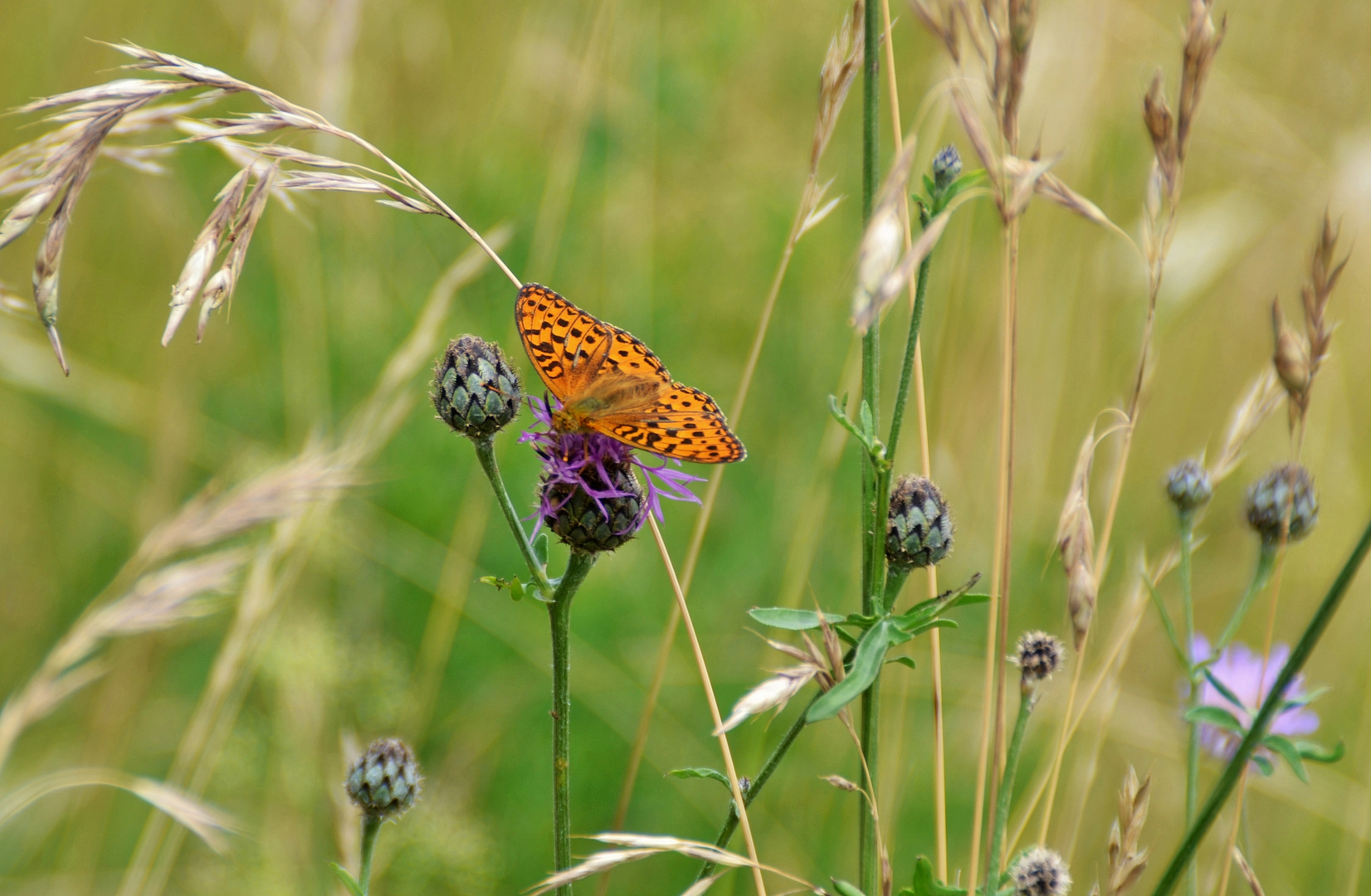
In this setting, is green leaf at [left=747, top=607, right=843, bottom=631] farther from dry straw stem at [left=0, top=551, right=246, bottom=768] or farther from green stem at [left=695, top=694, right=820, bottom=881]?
dry straw stem at [left=0, top=551, right=246, bottom=768]

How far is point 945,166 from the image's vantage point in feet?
5.74

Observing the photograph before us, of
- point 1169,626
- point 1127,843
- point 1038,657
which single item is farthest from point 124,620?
point 1169,626

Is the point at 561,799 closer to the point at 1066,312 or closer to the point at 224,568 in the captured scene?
the point at 224,568

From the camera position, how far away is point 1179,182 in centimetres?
165

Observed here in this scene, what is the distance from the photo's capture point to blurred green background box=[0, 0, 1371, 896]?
3824mm

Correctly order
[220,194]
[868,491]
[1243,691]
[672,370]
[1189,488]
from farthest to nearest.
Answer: [672,370], [1243,691], [1189,488], [868,491], [220,194]

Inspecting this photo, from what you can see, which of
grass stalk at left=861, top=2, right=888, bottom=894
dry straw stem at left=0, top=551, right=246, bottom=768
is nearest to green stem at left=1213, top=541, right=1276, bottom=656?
→ grass stalk at left=861, top=2, right=888, bottom=894

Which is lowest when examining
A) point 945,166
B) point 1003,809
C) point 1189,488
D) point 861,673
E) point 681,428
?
point 1003,809

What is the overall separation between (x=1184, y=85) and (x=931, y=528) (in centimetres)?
86

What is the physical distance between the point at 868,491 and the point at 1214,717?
845 mm

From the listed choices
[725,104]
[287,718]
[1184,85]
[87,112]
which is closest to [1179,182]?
[1184,85]

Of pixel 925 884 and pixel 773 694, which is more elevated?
pixel 773 694

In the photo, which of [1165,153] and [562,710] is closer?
[1165,153]

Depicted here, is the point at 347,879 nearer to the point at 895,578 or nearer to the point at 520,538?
the point at 520,538
